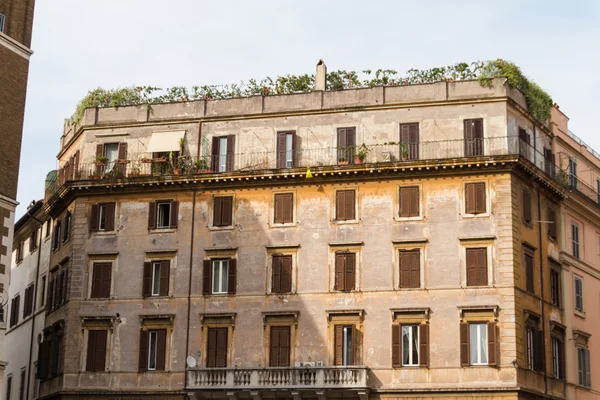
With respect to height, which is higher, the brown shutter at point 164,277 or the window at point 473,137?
the window at point 473,137

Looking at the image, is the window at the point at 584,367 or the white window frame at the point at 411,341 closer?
the white window frame at the point at 411,341

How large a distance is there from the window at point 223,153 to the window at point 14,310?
17358 mm

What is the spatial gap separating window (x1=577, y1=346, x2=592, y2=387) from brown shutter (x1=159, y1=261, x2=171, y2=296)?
20.4m

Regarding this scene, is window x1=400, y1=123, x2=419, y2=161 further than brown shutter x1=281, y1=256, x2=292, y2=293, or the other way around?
window x1=400, y1=123, x2=419, y2=161

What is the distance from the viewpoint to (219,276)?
5453 cm

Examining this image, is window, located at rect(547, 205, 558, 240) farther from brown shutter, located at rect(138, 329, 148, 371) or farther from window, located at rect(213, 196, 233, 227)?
brown shutter, located at rect(138, 329, 148, 371)

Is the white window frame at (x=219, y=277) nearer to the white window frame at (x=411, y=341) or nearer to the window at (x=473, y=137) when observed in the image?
the white window frame at (x=411, y=341)

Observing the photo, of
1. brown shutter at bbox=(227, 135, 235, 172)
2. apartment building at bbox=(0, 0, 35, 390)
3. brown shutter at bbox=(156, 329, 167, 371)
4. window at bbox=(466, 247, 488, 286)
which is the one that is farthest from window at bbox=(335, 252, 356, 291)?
apartment building at bbox=(0, 0, 35, 390)

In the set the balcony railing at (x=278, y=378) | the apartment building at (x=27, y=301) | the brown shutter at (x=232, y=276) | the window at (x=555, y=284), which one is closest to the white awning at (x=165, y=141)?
the brown shutter at (x=232, y=276)

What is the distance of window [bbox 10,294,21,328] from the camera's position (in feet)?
217

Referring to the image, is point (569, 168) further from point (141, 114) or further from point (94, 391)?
point (94, 391)

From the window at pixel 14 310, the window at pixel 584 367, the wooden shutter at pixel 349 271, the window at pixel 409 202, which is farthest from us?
the window at pixel 14 310

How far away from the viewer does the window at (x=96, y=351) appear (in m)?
54.3

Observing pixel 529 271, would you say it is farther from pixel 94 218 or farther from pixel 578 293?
pixel 94 218
